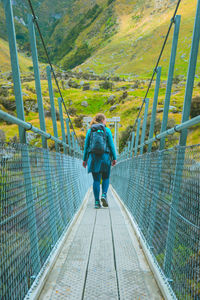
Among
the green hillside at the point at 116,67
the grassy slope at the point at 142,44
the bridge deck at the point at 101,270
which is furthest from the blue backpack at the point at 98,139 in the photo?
the grassy slope at the point at 142,44


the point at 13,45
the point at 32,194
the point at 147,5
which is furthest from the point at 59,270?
the point at 147,5

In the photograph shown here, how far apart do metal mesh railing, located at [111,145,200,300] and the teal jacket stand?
57.2 inches

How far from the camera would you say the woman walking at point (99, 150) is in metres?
3.67

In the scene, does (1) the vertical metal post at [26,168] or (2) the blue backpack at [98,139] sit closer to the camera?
(1) the vertical metal post at [26,168]

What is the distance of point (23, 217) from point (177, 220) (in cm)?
90

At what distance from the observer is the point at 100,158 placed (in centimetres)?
380

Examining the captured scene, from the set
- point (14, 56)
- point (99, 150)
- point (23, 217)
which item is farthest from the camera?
point (99, 150)

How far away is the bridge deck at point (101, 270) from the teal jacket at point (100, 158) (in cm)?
107

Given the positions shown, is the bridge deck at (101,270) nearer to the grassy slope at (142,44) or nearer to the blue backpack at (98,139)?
the blue backpack at (98,139)

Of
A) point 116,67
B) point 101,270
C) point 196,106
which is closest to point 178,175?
point 101,270

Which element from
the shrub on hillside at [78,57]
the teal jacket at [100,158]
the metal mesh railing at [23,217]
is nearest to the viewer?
the metal mesh railing at [23,217]

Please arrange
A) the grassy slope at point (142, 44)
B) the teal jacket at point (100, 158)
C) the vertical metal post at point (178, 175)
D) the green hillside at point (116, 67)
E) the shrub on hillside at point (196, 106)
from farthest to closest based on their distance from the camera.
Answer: the grassy slope at point (142, 44) < the green hillside at point (116, 67) < the shrub on hillside at point (196, 106) < the teal jacket at point (100, 158) < the vertical metal post at point (178, 175)

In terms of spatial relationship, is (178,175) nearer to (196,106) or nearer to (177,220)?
(177,220)

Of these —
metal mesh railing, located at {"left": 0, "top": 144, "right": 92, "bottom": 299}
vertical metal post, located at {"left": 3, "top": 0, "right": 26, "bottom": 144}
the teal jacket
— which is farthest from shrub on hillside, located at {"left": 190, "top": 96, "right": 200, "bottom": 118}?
vertical metal post, located at {"left": 3, "top": 0, "right": 26, "bottom": 144}
